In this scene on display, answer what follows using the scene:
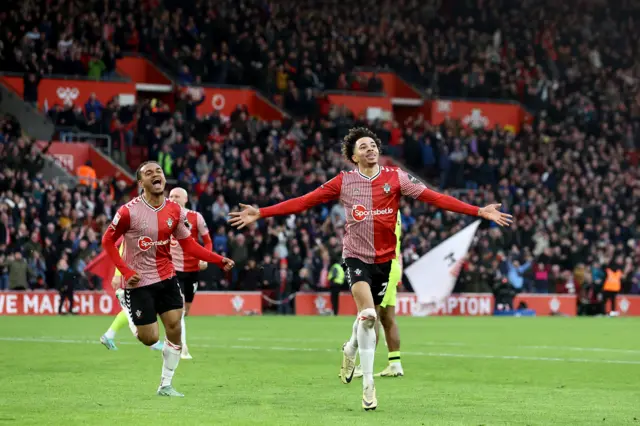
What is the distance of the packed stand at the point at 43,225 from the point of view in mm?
31953

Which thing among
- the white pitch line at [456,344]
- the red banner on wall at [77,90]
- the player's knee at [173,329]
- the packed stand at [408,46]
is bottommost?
the white pitch line at [456,344]

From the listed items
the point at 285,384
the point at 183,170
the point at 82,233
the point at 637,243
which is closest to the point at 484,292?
the point at 637,243

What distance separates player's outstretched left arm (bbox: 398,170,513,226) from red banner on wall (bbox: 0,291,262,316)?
851 inches

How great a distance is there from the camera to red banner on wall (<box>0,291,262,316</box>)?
3194 centimetres

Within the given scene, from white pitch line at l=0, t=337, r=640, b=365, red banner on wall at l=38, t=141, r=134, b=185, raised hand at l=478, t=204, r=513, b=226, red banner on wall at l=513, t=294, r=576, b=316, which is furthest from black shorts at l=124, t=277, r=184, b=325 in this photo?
red banner on wall at l=513, t=294, r=576, b=316

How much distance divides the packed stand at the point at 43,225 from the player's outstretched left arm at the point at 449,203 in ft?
67.4

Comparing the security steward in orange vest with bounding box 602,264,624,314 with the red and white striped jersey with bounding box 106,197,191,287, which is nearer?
the red and white striped jersey with bounding box 106,197,191,287

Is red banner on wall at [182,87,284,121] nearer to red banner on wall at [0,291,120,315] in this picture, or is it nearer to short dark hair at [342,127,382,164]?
red banner on wall at [0,291,120,315]

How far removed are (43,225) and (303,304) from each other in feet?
25.3

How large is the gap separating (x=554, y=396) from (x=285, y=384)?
2916 mm

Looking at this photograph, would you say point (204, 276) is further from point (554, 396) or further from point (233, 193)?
point (554, 396)

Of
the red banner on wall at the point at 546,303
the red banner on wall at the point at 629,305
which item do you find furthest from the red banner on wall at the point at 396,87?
the red banner on wall at the point at 629,305

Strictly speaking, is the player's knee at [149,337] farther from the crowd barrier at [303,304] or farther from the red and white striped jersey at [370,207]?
the crowd barrier at [303,304]

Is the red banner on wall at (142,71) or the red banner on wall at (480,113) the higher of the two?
the red banner on wall at (142,71)
